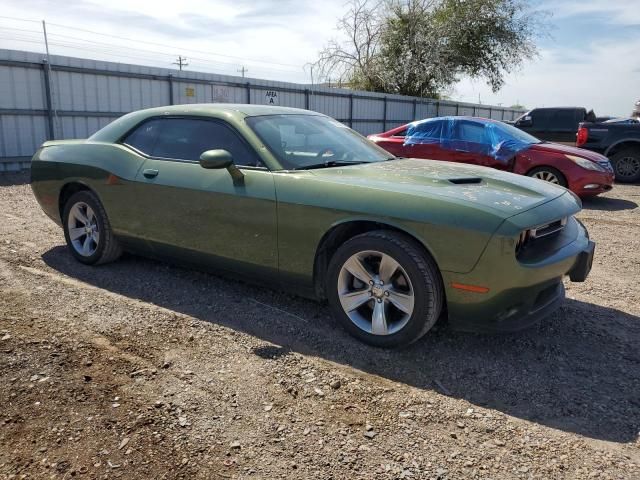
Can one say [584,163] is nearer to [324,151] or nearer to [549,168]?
[549,168]

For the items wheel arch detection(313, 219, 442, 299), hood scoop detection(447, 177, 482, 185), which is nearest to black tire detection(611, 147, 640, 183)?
hood scoop detection(447, 177, 482, 185)

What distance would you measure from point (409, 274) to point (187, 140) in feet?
7.06

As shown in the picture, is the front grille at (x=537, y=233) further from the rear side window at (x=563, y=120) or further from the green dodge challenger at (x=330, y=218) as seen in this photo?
the rear side window at (x=563, y=120)

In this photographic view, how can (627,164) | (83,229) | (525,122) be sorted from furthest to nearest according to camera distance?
(525,122)
(627,164)
(83,229)

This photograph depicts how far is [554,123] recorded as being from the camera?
1401cm

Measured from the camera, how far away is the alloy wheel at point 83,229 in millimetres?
4770

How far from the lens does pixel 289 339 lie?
3402 millimetres

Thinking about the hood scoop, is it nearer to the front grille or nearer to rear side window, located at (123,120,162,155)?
the front grille

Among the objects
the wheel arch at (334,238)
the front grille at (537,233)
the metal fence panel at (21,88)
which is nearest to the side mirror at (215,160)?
the wheel arch at (334,238)

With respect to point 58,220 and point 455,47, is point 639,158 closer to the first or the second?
point 58,220

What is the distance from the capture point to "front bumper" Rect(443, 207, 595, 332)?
9.34 feet

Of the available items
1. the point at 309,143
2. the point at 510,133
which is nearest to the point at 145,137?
the point at 309,143

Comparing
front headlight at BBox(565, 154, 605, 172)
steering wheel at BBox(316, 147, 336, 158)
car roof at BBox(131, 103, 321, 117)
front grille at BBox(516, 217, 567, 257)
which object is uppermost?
car roof at BBox(131, 103, 321, 117)

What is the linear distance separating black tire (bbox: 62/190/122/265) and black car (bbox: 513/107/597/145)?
12.0 metres
